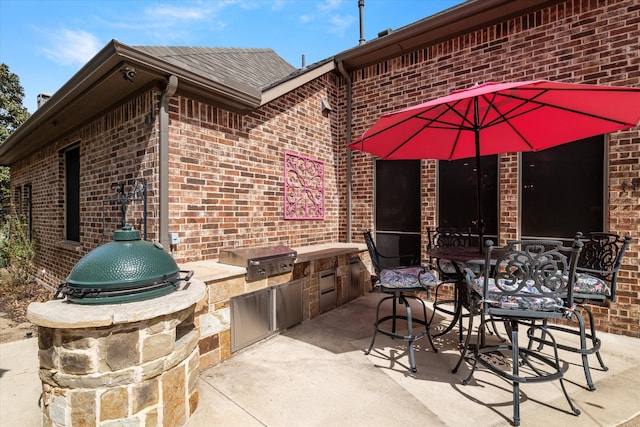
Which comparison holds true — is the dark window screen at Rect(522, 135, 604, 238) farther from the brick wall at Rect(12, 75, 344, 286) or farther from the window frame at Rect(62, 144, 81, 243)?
the window frame at Rect(62, 144, 81, 243)

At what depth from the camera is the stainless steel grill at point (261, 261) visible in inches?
135

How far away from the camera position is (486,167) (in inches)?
189

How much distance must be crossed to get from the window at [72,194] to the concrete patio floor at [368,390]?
265 centimetres

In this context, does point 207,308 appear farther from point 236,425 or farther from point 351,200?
point 351,200

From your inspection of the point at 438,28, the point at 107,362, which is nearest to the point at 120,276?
the point at 107,362

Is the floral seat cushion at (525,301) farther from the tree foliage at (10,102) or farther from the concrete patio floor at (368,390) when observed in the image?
the tree foliage at (10,102)

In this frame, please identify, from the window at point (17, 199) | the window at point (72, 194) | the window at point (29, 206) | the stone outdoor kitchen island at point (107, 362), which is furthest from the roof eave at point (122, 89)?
the window at point (17, 199)

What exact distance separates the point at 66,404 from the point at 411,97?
5.77 meters

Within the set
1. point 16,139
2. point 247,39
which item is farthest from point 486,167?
point 16,139

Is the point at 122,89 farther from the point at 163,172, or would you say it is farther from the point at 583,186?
the point at 583,186

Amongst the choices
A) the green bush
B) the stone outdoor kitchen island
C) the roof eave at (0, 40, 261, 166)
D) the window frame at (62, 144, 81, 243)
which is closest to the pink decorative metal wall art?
the roof eave at (0, 40, 261, 166)

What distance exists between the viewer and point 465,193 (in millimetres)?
4973

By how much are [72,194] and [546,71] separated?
8.07 m

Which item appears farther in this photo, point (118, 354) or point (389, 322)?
point (389, 322)
